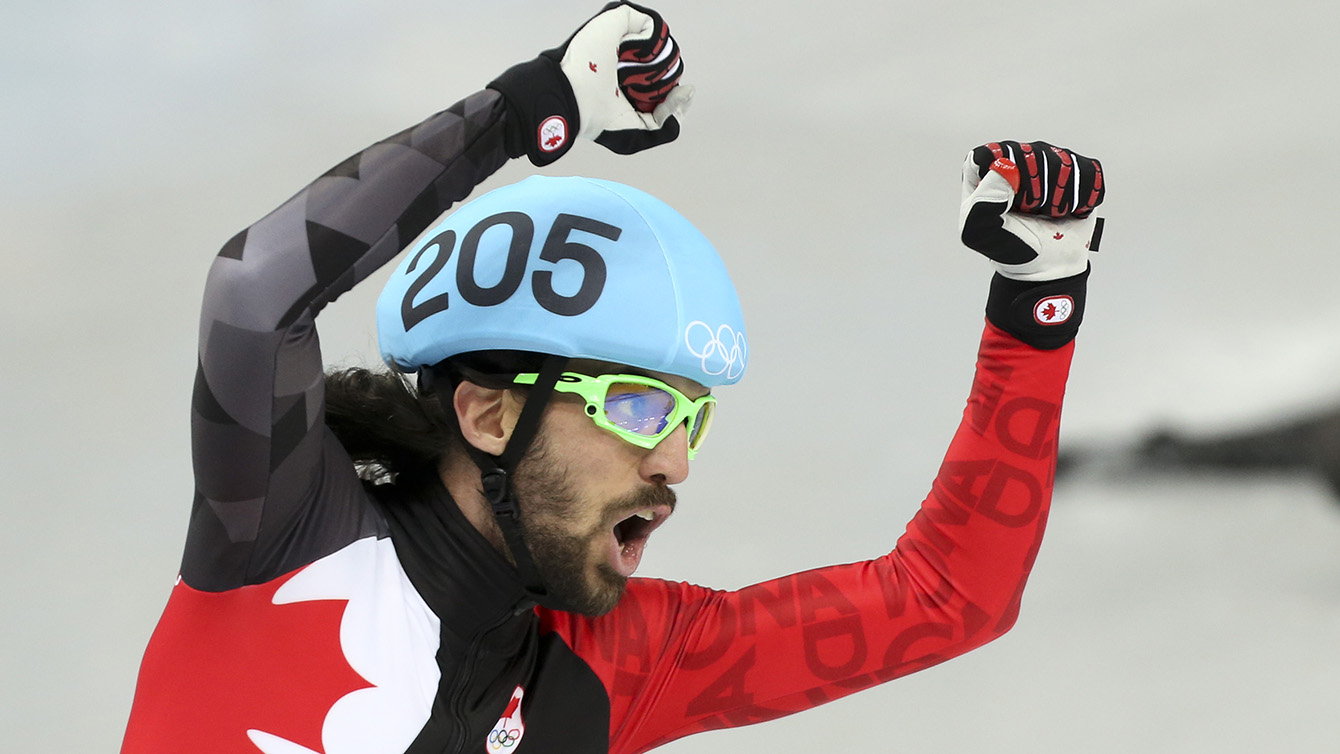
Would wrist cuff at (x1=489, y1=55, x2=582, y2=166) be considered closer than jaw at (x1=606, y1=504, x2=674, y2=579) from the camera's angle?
Yes

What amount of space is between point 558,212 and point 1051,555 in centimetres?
214

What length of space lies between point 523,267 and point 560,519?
0.36 m

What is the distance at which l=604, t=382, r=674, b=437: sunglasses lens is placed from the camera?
184 cm

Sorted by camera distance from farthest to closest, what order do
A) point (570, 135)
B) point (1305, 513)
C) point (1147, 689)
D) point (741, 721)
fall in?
1. point (1305, 513)
2. point (1147, 689)
3. point (741, 721)
4. point (570, 135)

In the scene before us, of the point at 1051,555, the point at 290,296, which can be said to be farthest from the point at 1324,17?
the point at 290,296

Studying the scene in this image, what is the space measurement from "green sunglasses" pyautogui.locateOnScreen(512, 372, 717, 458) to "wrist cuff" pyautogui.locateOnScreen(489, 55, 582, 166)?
0.32m

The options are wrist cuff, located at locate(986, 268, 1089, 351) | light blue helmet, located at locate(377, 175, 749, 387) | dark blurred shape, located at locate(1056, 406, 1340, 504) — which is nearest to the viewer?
light blue helmet, located at locate(377, 175, 749, 387)

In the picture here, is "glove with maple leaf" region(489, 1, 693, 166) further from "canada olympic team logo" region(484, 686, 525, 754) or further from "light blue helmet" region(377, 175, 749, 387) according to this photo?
"canada olympic team logo" region(484, 686, 525, 754)

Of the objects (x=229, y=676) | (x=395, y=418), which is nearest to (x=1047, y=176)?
(x=395, y=418)

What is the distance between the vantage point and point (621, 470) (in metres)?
1.87

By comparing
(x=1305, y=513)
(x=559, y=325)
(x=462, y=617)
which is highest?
(x=1305, y=513)

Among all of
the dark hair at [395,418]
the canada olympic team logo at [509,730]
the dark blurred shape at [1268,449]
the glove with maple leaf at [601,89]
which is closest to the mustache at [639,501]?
the dark hair at [395,418]

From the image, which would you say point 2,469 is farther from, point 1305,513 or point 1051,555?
point 1305,513

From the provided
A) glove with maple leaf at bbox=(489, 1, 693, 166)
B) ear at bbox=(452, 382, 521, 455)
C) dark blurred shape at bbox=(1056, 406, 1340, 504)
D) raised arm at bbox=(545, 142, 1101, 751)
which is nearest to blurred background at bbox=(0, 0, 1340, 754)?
dark blurred shape at bbox=(1056, 406, 1340, 504)
